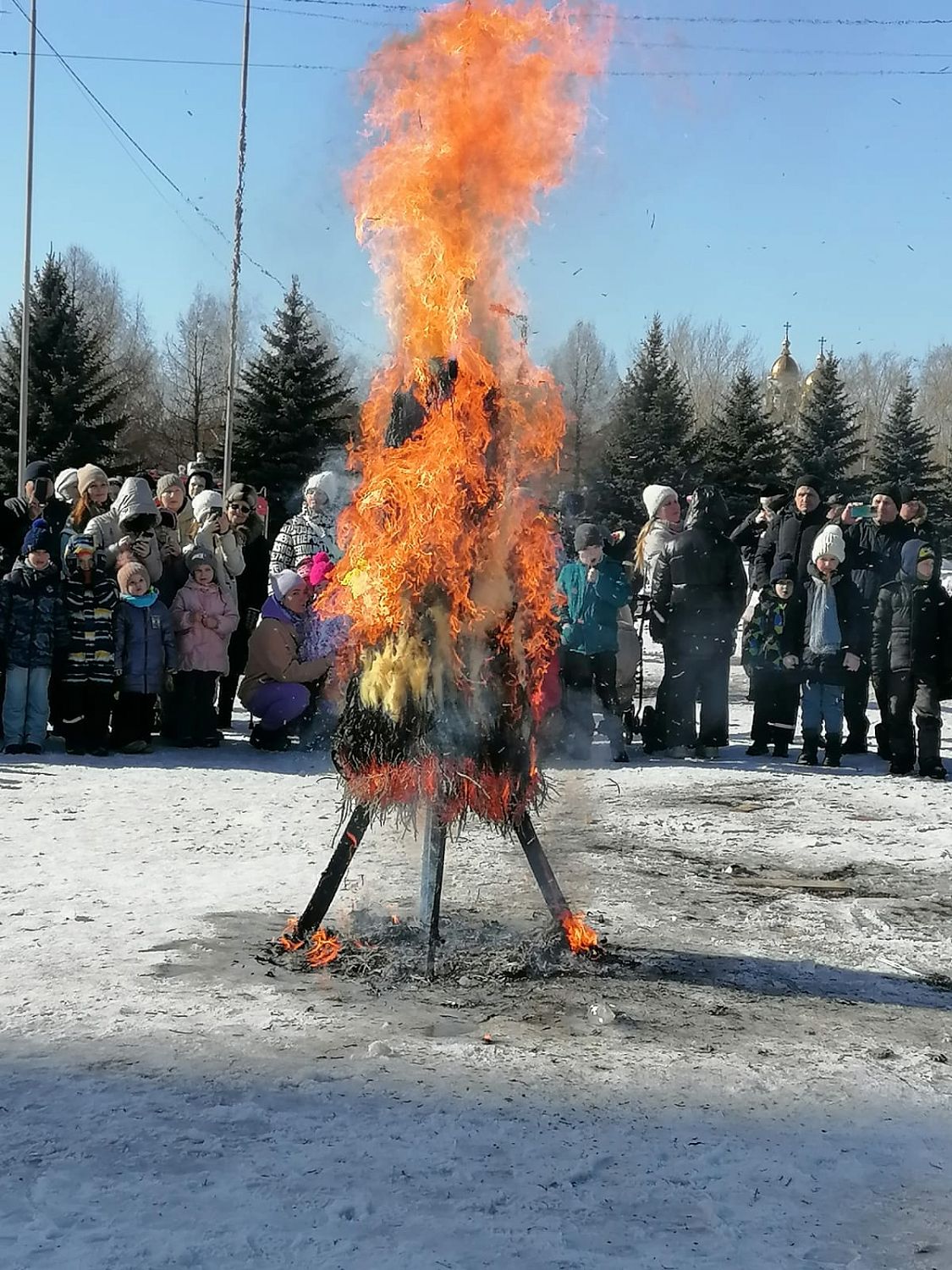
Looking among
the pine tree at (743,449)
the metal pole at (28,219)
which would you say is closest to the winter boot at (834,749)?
the metal pole at (28,219)

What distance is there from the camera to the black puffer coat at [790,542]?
11.0 meters

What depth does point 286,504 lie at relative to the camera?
3903 centimetres

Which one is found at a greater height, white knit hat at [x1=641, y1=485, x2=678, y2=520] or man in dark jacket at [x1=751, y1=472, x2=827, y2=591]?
white knit hat at [x1=641, y1=485, x2=678, y2=520]

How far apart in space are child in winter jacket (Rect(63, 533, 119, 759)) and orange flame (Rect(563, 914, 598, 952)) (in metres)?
5.51

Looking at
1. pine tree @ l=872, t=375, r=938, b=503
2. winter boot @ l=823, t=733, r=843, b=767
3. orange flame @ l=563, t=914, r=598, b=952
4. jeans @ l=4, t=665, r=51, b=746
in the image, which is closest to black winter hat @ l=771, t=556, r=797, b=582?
winter boot @ l=823, t=733, r=843, b=767

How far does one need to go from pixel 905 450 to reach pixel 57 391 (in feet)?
115

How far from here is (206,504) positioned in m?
11.5

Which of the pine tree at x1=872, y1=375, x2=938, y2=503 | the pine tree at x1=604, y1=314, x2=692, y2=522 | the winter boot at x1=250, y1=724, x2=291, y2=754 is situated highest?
the pine tree at x1=872, y1=375, x2=938, y2=503

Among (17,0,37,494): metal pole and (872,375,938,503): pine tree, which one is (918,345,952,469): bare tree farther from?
(17,0,37,494): metal pole

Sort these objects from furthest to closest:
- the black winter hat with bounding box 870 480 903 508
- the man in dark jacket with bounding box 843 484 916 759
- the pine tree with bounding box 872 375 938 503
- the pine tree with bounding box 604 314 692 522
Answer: the pine tree with bounding box 872 375 938 503, the pine tree with bounding box 604 314 692 522, the black winter hat with bounding box 870 480 903 508, the man in dark jacket with bounding box 843 484 916 759

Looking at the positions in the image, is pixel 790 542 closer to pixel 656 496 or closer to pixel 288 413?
pixel 656 496

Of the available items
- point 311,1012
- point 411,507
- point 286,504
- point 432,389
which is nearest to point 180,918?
point 311,1012

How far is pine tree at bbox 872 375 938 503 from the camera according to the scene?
2099 inches

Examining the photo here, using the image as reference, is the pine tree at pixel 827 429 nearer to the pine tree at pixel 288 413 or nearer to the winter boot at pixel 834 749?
the pine tree at pixel 288 413
